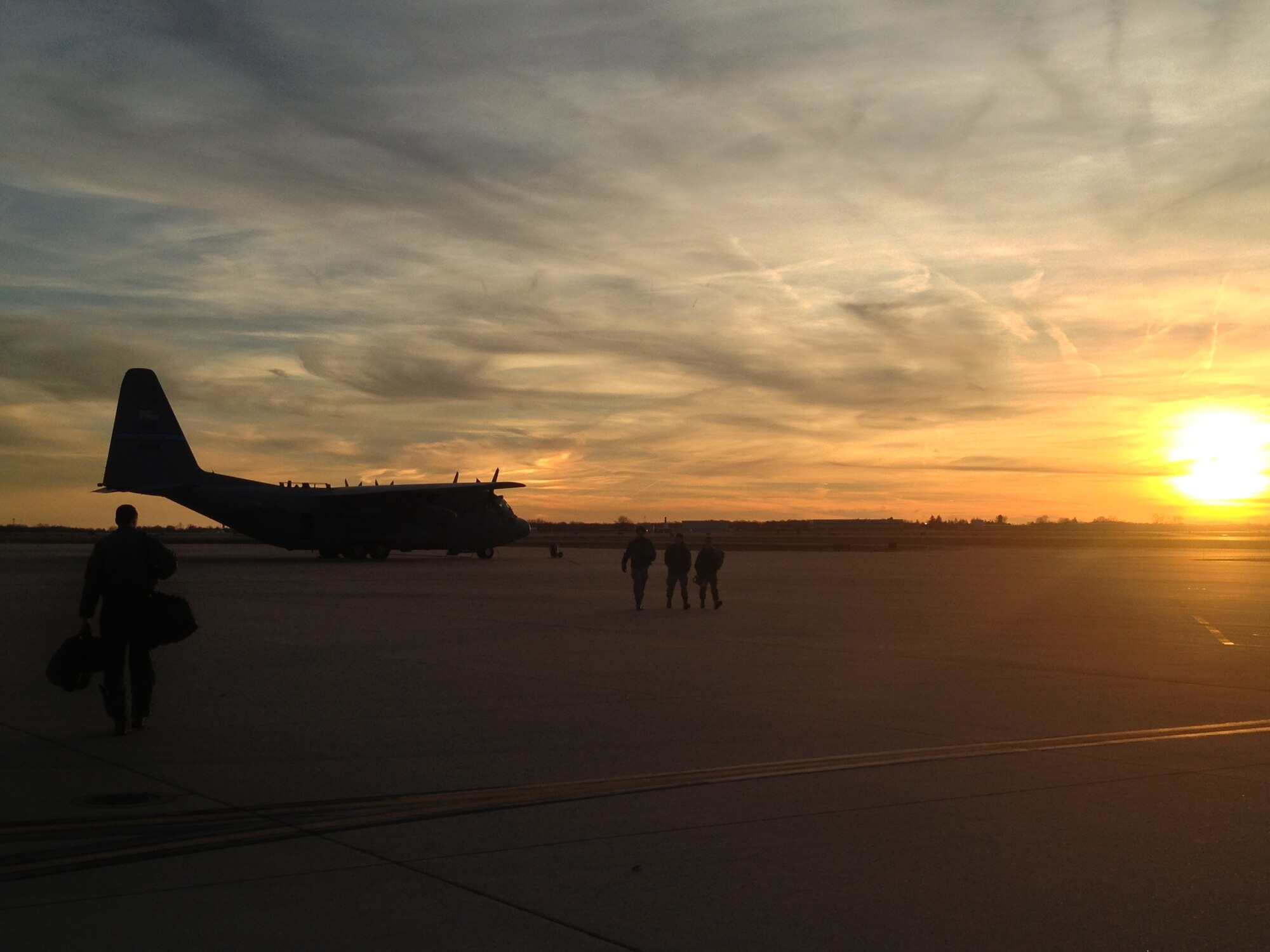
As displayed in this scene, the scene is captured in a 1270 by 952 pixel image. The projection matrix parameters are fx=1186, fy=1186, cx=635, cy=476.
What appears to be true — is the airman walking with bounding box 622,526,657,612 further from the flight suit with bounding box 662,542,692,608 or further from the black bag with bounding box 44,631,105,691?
the black bag with bounding box 44,631,105,691

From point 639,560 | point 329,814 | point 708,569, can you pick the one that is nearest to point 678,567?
point 708,569

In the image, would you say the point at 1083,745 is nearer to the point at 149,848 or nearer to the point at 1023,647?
the point at 149,848

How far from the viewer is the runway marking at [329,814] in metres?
6.32

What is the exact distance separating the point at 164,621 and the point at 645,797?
513 cm

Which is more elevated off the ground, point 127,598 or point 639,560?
point 639,560

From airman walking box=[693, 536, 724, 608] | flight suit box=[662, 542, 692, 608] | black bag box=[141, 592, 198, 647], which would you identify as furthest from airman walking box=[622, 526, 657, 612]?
black bag box=[141, 592, 198, 647]

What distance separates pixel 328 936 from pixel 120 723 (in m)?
5.97

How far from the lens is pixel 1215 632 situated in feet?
67.5

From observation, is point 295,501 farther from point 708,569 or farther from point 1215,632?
point 1215,632

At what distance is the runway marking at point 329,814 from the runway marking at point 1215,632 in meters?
11.2

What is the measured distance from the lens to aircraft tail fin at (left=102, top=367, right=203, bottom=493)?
1879 inches

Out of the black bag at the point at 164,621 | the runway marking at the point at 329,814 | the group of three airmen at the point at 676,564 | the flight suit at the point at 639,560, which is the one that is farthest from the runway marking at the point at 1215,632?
the black bag at the point at 164,621

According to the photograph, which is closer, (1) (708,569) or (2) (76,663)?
(2) (76,663)

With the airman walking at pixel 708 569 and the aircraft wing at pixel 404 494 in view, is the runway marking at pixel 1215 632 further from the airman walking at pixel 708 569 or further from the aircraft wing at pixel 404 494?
the aircraft wing at pixel 404 494
